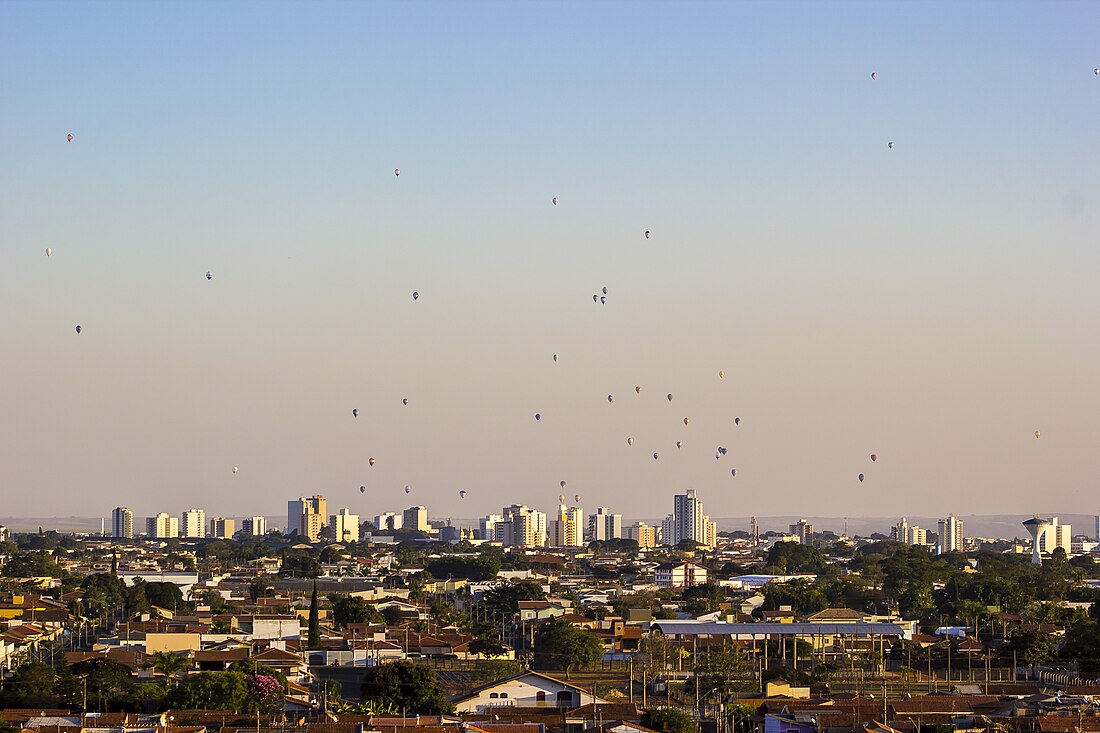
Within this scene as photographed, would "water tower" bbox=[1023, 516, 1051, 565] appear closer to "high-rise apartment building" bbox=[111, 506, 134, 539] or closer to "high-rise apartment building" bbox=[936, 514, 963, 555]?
"high-rise apartment building" bbox=[936, 514, 963, 555]

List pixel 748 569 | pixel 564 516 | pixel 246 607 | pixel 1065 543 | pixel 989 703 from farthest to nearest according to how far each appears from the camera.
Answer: pixel 564 516, pixel 1065 543, pixel 748 569, pixel 246 607, pixel 989 703

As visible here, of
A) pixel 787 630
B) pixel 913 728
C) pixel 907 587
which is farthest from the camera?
pixel 907 587

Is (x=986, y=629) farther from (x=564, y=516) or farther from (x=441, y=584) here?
(x=564, y=516)

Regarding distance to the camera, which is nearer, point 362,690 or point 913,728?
point 913,728

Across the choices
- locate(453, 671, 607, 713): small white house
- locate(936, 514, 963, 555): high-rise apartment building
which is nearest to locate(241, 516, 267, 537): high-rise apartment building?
locate(936, 514, 963, 555): high-rise apartment building

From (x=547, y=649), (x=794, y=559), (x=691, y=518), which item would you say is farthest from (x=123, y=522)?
(x=547, y=649)

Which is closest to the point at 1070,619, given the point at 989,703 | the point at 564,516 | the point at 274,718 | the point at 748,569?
the point at 989,703

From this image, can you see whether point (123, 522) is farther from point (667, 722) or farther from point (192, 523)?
point (667, 722)
